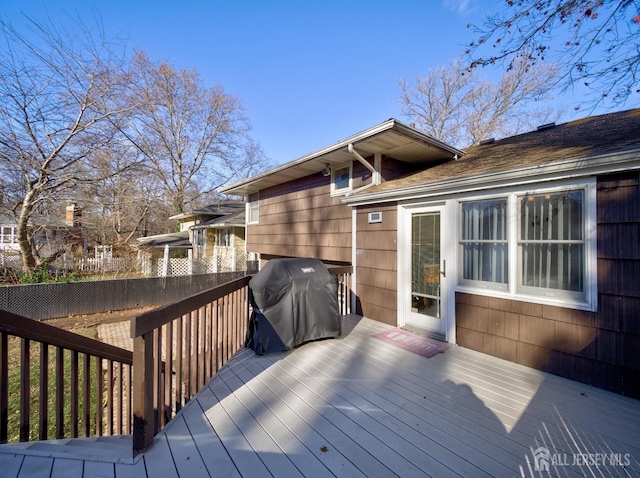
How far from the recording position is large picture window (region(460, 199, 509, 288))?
318 centimetres

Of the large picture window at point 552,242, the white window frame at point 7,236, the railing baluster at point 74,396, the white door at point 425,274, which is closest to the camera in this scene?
the railing baluster at point 74,396

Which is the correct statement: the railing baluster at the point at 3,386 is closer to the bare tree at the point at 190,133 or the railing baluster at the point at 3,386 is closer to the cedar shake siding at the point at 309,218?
the cedar shake siding at the point at 309,218

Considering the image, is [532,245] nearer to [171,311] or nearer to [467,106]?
[171,311]

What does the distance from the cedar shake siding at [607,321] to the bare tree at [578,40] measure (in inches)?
46.0

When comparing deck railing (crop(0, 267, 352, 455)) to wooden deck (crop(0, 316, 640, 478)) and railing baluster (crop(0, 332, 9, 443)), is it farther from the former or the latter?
wooden deck (crop(0, 316, 640, 478))

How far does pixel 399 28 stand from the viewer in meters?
6.32

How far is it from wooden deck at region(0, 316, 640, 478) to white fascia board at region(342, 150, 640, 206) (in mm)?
1918

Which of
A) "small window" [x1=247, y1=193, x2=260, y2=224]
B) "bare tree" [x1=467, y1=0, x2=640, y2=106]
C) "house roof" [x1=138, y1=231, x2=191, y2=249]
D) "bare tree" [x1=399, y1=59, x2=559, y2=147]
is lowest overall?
"house roof" [x1=138, y1=231, x2=191, y2=249]

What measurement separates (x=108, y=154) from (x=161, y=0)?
467cm

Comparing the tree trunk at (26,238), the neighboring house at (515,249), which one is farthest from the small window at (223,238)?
the neighboring house at (515,249)

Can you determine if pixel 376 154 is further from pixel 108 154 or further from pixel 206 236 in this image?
pixel 206 236

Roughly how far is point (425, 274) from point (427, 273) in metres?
0.04

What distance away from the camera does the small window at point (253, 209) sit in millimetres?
9383

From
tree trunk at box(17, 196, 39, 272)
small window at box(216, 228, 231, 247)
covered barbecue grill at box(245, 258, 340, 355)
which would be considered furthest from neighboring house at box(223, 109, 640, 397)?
small window at box(216, 228, 231, 247)
